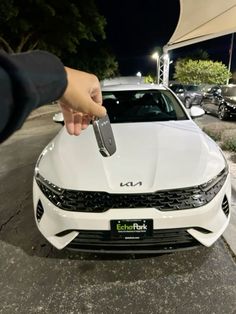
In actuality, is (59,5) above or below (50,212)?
above

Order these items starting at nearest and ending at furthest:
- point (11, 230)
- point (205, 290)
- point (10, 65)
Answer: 1. point (10, 65)
2. point (205, 290)
3. point (11, 230)

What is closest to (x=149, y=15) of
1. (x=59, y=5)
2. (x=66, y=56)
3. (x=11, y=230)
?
(x=66, y=56)

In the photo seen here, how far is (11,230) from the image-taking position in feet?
10.5

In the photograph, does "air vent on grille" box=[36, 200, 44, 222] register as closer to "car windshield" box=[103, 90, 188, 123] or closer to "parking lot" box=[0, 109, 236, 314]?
"parking lot" box=[0, 109, 236, 314]

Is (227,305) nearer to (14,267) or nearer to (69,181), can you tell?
(69,181)

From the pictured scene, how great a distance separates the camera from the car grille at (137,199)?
2.27m

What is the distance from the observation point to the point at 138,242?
2.30 meters

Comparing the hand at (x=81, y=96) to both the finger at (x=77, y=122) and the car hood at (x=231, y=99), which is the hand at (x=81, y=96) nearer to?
the finger at (x=77, y=122)

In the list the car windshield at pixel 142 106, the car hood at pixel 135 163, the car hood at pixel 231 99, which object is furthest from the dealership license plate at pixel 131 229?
the car hood at pixel 231 99

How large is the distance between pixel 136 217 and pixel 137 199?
0.13 metres

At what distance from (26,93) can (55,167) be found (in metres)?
1.95

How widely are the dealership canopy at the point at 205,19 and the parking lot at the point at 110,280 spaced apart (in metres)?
6.18

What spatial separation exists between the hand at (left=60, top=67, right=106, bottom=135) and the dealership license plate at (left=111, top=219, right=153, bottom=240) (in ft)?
4.16

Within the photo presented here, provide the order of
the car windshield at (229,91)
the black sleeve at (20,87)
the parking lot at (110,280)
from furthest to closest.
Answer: the car windshield at (229,91) → the parking lot at (110,280) → the black sleeve at (20,87)
